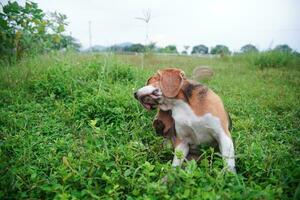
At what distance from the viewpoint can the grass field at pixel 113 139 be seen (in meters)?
2.19

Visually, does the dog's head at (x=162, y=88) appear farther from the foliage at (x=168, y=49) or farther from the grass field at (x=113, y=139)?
the foliage at (x=168, y=49)

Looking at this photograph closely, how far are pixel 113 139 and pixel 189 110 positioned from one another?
1.00m

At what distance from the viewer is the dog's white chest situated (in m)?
2.56

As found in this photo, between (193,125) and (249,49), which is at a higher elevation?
(249,49)

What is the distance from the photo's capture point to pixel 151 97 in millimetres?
2748

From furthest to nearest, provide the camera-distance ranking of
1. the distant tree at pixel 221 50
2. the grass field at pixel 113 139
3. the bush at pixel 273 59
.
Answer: the distant tree at pixel 221 50 < the bush at pixel 273 59 < the grass field at pixel 113 139

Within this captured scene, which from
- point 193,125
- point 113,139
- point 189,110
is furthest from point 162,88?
point 113,139

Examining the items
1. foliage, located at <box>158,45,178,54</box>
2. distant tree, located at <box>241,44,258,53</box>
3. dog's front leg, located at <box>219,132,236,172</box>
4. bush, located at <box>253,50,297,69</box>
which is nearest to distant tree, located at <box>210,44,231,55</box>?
distant tree, located at <box>241,44,258,53</box>

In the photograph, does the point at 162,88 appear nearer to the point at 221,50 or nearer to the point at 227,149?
the point at 227,149

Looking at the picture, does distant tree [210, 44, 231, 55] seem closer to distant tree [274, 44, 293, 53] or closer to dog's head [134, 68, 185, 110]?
distant tree [274, 44, 293, 53]

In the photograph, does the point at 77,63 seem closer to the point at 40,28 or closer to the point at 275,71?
the point at 40,28

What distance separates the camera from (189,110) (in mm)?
2627

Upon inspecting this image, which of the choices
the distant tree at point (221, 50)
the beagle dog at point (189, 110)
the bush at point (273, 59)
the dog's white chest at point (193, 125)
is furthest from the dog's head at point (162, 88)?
the distant tree at point (221, 50)

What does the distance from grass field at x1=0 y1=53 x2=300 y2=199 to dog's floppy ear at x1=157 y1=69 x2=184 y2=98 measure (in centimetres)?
58
